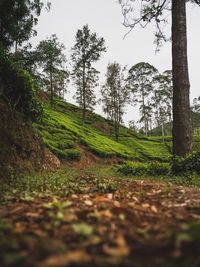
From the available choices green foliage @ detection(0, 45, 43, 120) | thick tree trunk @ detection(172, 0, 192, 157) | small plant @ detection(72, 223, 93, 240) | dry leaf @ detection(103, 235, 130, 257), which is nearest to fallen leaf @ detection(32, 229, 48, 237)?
small plant @ detection(72, 223, 93, 240)

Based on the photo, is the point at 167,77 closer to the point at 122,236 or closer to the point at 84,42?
the point at 84,42

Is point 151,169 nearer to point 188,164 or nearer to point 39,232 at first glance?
point 188,164

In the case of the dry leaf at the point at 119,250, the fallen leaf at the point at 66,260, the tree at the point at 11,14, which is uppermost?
the tree at the point at 11,14

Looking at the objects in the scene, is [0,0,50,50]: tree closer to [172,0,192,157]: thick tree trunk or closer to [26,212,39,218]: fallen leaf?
[172,0,192,157]: thick tree trunk

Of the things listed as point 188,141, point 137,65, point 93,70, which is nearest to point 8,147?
point 188,141

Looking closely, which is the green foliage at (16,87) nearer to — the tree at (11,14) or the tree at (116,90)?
the tree at (11,14)

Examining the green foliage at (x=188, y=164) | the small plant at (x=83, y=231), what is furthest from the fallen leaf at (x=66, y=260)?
the green foliage at (x=188, y=164)

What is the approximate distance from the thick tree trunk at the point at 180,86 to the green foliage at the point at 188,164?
46cm

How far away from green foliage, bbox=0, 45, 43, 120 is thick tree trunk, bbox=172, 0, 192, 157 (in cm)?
439

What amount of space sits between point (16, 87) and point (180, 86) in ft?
15.8

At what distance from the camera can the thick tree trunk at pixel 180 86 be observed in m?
4.60

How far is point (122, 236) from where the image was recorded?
2.77 ft

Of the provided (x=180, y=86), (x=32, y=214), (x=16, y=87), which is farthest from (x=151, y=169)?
(x=16, y=87)

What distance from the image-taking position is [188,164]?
4.04m
